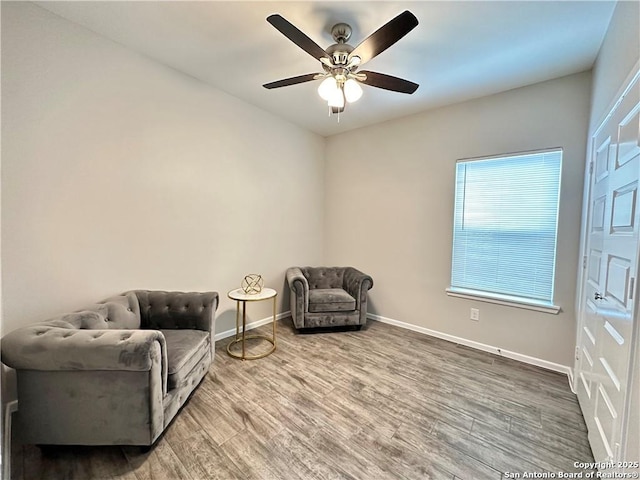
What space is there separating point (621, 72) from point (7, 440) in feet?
13.4

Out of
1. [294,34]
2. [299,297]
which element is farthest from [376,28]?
[299,297]

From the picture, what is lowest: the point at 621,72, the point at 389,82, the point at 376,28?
the point at 621,72

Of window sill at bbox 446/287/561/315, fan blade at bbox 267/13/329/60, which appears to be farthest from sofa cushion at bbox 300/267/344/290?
fan blade at bbox 267/13/329/60

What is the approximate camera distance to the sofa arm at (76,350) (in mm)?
1396

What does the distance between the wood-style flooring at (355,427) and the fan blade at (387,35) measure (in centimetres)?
246

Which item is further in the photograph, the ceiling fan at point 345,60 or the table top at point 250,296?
the table top at point 250,296

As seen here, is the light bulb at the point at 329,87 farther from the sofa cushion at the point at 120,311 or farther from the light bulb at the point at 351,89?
the sofa cushion at the point at 120,311

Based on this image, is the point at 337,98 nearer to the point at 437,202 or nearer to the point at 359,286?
the point at 437,202

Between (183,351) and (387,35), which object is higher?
(387,35)

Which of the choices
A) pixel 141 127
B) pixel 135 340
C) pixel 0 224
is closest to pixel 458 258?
pixel 135 340

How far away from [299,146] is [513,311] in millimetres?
3406

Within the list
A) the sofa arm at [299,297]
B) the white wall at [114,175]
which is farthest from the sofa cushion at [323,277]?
the white wall at [114,175]

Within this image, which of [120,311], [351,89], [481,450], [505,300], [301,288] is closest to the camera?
[481,450]

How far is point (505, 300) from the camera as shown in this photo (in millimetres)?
2801
